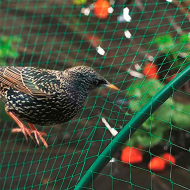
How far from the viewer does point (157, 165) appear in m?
3.01

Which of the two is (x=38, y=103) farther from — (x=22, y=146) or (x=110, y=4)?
(x=110, y=4)

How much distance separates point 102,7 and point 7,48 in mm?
1011

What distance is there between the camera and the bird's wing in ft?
7.84

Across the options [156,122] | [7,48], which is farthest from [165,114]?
[7,48]

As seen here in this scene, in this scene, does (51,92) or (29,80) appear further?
(29,80)

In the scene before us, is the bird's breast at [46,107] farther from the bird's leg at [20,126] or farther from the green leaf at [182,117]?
the green leaf at [182,117]

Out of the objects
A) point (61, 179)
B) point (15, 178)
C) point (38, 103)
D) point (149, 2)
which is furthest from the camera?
point (149, 2)

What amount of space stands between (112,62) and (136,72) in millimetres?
232

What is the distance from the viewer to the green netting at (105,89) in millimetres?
2953

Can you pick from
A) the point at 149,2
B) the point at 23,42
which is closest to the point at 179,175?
the point at 149,2

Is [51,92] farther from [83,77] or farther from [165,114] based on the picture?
[165,114]

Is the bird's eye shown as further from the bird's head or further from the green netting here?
the green netting

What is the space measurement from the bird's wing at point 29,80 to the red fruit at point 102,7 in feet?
4.70

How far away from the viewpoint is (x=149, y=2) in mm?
3723
